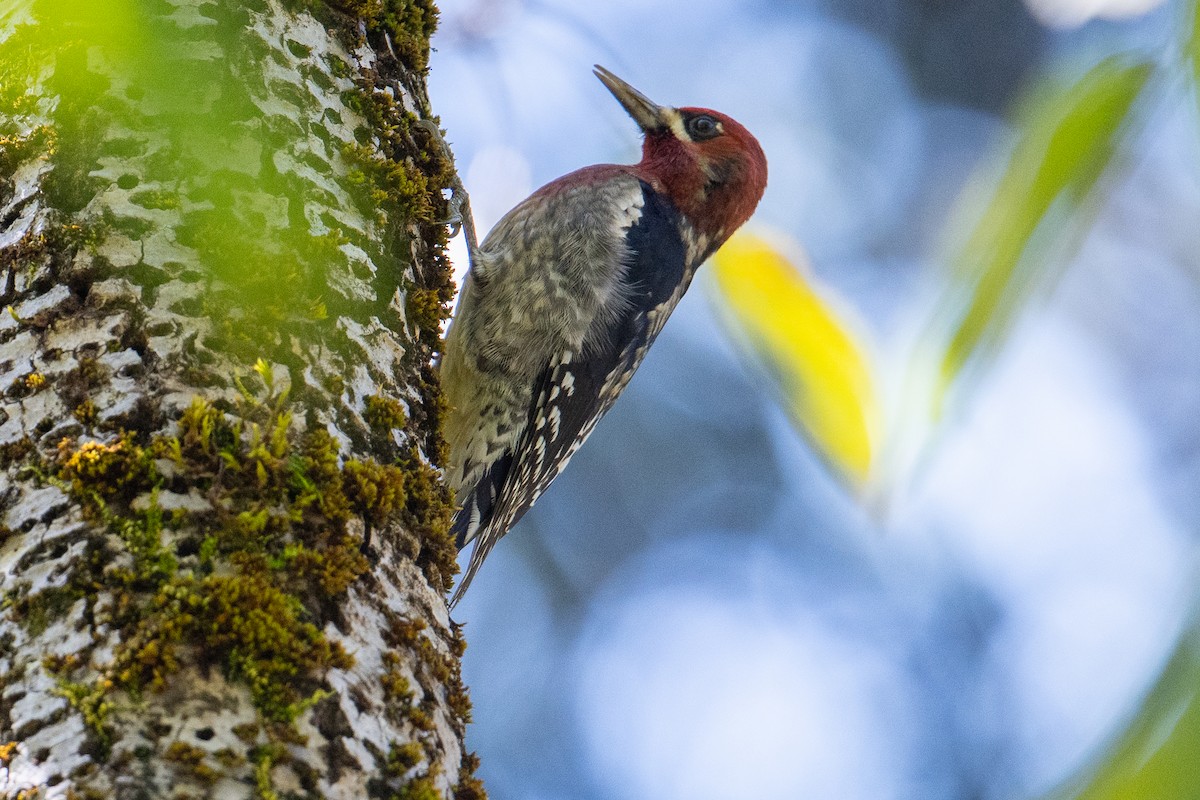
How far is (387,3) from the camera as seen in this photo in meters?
2.44

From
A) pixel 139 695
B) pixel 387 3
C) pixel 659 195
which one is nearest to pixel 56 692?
pixel 139 695

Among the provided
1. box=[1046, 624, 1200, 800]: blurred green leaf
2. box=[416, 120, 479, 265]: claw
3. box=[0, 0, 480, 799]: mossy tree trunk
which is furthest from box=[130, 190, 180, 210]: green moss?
box=[1046, 624, 1200, 800]: blurred green leaf

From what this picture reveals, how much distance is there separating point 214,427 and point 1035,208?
111 cm

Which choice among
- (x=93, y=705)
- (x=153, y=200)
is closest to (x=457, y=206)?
(x=153, y=200)

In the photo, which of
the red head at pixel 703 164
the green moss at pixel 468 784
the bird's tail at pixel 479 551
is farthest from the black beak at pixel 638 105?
the green moss at pixel 468 784

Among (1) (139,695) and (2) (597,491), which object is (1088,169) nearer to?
(1) (139,695)

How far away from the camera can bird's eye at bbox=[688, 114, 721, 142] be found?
4158mm

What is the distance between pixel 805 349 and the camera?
1.31 m

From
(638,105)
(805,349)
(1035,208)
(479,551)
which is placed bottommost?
(479,551)

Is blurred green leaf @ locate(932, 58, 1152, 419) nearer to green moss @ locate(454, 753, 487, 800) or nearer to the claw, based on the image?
green moss @ locate(454, 753, 487, 800)

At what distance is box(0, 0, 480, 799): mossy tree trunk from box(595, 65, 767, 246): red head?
198cm

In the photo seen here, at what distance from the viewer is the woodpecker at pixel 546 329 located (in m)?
3.35

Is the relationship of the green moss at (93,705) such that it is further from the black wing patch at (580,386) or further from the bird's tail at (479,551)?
the bird's tail at (479,551)

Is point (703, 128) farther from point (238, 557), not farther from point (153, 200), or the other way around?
point (238, 557)
